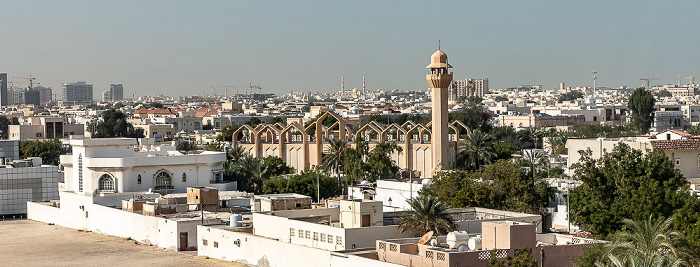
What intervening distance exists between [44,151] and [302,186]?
37842 mm

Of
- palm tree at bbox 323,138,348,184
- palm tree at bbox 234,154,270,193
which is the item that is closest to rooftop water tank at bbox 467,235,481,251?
palm tree at bbox 234,154,270,193

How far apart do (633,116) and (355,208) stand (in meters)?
85.9

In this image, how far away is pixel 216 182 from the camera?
55.7 metres

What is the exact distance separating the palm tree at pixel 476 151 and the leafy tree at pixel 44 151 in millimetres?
32187

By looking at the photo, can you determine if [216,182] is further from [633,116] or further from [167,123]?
[167,123]

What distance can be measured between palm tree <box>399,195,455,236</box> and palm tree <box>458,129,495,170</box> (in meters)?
33.1

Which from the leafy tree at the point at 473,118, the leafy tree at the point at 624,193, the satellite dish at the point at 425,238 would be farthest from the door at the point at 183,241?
the leafy tree at the point at 473,118

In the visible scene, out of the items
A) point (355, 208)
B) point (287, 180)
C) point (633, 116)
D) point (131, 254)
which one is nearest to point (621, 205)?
point (355, 208)

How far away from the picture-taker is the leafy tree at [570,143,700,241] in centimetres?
3656

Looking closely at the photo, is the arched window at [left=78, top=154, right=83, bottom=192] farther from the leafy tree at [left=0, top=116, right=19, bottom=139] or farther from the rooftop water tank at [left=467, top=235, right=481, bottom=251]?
the leafy tree at [left=0, top=116, right=19, bottom=139]

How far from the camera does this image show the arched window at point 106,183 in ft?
173

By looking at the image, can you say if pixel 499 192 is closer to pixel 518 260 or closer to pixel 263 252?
pixel 263 252

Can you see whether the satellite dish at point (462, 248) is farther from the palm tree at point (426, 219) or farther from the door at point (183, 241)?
the door at point (183, 241)

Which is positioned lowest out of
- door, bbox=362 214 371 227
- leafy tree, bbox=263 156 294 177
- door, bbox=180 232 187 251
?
door, bbox=180 232 187 251
